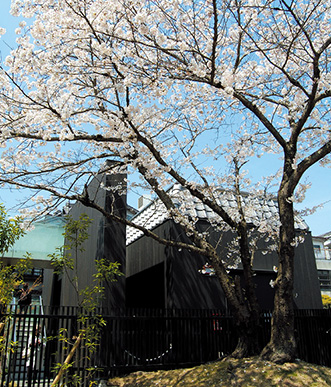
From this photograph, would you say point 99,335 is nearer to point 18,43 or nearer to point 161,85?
point 161,85

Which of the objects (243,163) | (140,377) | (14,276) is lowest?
(140,377)

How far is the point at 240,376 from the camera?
578 centimetres

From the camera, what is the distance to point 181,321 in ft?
26.0

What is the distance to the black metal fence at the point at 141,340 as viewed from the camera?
6.91 m

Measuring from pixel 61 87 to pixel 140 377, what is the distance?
5.48 metres

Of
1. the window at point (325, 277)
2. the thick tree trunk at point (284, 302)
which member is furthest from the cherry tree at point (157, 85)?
the window at point (325, 277)

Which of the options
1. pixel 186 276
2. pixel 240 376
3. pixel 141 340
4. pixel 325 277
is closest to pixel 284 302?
pixel 240 376

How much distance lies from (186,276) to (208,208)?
7.30ft

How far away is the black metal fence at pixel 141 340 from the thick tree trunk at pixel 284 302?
4.64 ft

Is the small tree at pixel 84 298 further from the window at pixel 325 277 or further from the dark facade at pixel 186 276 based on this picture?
the window at pixel 325 277

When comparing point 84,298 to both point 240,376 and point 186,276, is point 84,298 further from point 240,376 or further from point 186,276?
point 186,276

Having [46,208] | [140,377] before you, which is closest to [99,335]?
[140,377]

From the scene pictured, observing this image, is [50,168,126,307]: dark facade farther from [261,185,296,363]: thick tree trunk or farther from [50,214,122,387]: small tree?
[261,185,296,363]: thick tree trunk

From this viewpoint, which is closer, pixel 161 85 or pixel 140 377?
pixel 161 85
